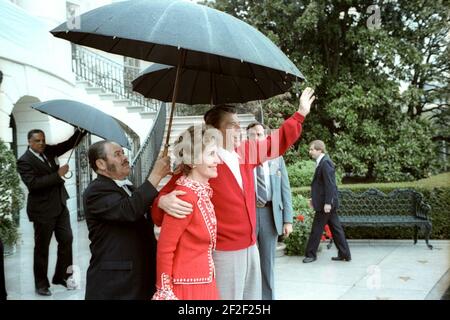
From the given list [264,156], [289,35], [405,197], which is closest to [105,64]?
[289,35]

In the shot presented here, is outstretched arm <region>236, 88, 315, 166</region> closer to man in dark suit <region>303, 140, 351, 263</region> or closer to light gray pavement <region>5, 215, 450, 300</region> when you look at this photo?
light gray pavement <region>5, 215, 450, 300</region>

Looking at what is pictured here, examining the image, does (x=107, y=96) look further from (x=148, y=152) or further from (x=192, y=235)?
(x=192, y=235)

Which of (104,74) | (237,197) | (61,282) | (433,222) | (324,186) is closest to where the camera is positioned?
(237,197)

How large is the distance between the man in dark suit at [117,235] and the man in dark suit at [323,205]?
4.19m

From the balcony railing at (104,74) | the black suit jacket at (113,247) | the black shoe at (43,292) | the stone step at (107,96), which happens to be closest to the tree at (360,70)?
the balcony railing at (104,74)

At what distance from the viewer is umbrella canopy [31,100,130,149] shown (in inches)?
144

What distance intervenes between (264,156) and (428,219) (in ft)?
17.7

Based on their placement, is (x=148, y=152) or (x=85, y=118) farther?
(x=148, y=152)

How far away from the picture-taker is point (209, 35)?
90.0 inches

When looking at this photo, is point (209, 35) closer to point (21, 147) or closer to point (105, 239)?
point (105, 239)

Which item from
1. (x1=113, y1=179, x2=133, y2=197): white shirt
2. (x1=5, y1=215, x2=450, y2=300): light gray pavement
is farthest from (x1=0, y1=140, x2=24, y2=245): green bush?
(x1=113, y1=179, x2=133, y2=197): white shirt

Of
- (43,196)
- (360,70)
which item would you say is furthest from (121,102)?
(43,196)

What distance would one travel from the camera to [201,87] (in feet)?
12.0

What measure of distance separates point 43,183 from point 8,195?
1.22 m
